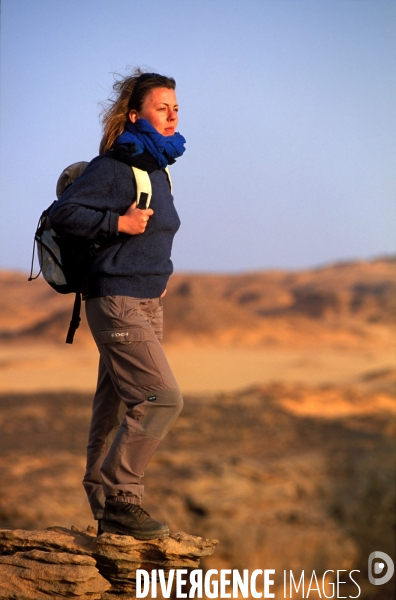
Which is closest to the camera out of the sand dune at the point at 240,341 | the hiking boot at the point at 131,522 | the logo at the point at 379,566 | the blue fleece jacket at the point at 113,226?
the blue fleece jacket at the point at 113,226

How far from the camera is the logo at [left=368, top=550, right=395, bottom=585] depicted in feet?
34.0

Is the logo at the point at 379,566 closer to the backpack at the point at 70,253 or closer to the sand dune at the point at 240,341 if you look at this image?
the backpack at the point at 70,253

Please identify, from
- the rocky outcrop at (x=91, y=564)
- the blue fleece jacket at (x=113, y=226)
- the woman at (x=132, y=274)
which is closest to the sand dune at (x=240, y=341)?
the rocky outcrop at (x=91, y=564)

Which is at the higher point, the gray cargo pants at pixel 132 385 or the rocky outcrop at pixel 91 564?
the gray cargo pants at pixel 132 385

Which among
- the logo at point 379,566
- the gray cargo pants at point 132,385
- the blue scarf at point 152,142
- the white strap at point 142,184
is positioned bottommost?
the logo at point 379,566

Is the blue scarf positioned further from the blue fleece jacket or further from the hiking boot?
the hiking boot

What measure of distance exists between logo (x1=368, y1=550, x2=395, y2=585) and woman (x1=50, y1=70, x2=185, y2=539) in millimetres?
7565

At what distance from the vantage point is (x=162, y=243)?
348 centimetres

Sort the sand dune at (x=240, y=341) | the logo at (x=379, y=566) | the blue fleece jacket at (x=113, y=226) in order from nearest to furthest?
1. the blue fleece jacket at (x=113, y=226)
2. the logo at (x=379, y=566)
3. the sand dune at (x=240, y=341)

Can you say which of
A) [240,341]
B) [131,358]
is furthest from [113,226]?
[240,341]

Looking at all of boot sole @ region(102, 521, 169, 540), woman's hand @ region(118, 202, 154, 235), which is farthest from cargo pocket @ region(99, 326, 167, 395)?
boot sole @ region(102, 521, 169, 540)

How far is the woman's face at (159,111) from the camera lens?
3475 millimetres

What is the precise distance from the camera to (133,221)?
10.8ft

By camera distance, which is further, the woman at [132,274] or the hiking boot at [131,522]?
the hiking boot at [131,522]
